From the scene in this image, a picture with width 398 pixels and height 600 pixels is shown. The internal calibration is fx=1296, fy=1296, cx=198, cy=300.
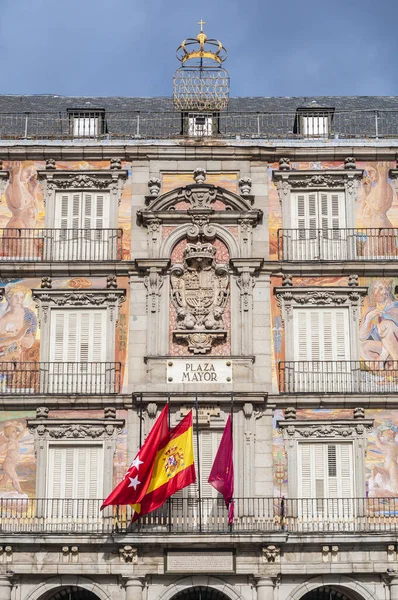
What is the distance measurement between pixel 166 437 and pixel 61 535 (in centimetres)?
383

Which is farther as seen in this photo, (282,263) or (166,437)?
(282,263)

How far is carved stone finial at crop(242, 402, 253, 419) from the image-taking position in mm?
36094

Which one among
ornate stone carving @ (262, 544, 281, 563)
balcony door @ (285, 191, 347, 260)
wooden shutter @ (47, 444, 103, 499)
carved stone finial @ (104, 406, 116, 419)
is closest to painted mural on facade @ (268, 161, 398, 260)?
balcony door @ (285, 191, 347, 260)

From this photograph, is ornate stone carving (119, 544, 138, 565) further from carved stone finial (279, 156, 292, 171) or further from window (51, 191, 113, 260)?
carved stone finial (279, 156, 292, 171)

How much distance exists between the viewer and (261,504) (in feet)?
117


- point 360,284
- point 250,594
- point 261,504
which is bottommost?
point 250,594

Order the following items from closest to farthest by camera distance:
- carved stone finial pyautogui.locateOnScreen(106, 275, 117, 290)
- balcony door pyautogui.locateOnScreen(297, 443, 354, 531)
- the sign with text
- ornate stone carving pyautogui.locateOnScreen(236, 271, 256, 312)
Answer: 1. balcony door pyautogui.locateOnScreen(297, 443, 354, 531)
2. the sign with text
3. ornate stone carving pyautogui.locateOnScreen(236, 271, 256, 312)
4. carved stone finial pyautogui.locateOnScreen(106, 275, 117, 290)

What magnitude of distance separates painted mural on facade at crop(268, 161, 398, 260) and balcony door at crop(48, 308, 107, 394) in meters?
5.79

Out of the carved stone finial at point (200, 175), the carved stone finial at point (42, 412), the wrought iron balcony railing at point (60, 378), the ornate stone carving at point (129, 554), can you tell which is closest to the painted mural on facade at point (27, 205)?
the carved stone finial at point (200, 175)

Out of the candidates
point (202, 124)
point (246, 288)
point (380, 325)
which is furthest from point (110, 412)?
point (202, 124)

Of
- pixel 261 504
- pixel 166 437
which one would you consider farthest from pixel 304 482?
pixel 166 437

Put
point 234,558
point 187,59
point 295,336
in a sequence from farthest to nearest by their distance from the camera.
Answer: point 187,59 → point 295,336 → point 234,558

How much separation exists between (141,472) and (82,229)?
776 cm

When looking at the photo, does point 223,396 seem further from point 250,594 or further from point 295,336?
point 250,594
